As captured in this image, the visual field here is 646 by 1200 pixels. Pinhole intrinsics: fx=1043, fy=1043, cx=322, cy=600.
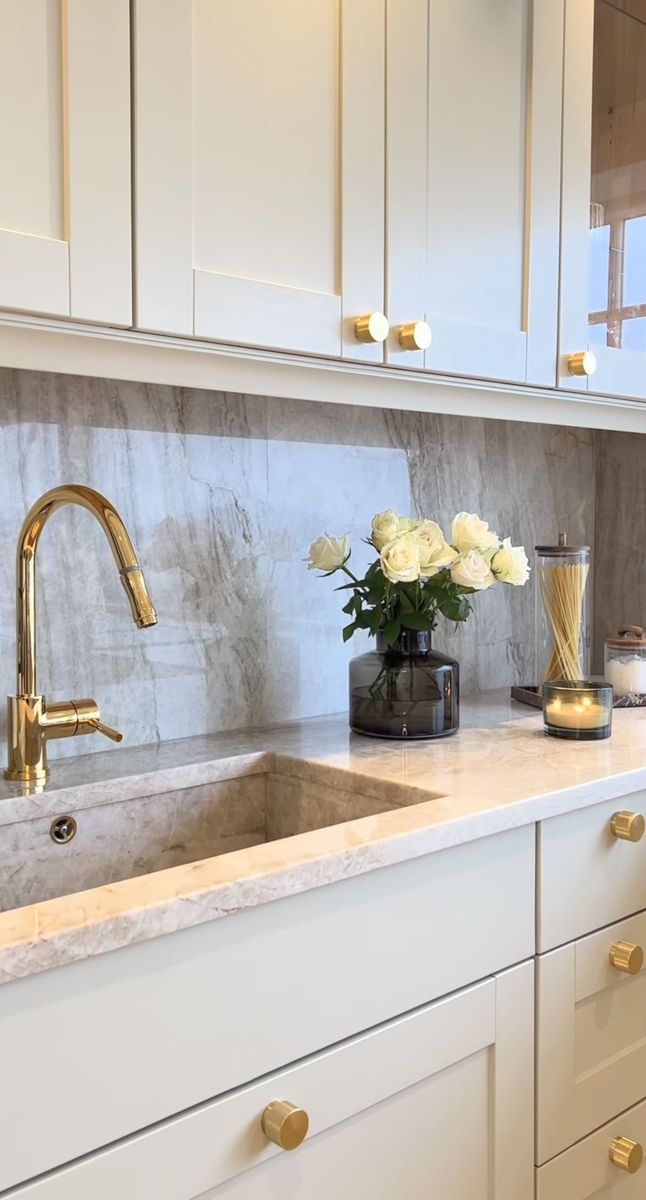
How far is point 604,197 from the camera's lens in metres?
1.62

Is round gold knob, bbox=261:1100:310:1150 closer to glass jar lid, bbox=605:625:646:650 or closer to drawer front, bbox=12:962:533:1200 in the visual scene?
drawer front, bbox=12:962:533:1200

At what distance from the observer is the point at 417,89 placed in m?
1.31

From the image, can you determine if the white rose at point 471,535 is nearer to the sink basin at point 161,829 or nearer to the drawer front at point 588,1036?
the sink basin at point 161,829

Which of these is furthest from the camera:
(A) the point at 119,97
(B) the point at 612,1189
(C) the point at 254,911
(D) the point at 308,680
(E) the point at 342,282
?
(D) the point at 308,680

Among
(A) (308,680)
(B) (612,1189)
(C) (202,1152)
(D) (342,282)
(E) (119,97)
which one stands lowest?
(B) (612,1189)

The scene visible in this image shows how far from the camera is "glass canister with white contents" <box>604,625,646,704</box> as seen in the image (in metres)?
1.78

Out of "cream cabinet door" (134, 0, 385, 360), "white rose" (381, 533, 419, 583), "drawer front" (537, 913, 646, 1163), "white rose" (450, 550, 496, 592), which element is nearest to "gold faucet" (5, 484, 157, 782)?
"cream cabinet door" (134, 0, 385, 360)

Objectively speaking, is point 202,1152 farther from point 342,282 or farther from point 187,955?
point 342,282

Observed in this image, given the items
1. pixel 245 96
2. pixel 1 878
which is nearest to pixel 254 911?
pixel 1 878

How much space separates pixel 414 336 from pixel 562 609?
59 centimetres

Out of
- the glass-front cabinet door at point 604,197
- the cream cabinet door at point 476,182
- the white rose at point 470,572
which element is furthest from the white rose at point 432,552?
the glass-front cabinet door at point 604,197

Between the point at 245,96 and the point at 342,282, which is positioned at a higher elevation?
the point at 245,96

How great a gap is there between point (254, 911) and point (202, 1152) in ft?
0.65

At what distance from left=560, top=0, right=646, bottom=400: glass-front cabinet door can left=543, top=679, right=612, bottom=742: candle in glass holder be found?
18.4 inches
